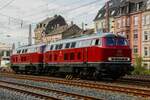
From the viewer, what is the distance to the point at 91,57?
27.7 m

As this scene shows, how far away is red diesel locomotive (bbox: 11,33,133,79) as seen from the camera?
2666 centimetres

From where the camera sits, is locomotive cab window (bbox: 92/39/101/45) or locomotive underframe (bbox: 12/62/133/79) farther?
locomotive cab window (bbox: 92/39/101/45)

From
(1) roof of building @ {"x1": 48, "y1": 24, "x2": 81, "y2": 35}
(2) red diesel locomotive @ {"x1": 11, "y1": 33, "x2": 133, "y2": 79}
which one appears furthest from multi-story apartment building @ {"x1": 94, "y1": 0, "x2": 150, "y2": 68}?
(2) red diesel locomotive @ {"x1": 11, "y1": 33, "x2": 133, "y2": 79}

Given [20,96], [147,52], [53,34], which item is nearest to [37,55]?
[20,96]

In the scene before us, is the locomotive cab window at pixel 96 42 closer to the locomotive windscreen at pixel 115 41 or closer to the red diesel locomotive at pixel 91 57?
the red diesel locomotive at pixel 91 57

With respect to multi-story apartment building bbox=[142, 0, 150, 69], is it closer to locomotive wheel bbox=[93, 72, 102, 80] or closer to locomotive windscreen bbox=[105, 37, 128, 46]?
locomotive windscreen bbox=[105, 37, 128, 46]

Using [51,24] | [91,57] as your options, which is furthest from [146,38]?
[51,24]

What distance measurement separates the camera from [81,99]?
17359 millimetres

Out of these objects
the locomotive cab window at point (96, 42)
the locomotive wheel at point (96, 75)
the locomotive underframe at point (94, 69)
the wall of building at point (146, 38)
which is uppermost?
the wall of building at point (146, 38)

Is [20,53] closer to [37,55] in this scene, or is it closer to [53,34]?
[37,55]

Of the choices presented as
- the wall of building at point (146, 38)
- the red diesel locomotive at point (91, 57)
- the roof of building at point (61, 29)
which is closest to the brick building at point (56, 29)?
the roof of building at point (61, 29)

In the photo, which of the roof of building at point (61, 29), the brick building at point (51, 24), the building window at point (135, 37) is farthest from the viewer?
the brick building at point (51, 24)

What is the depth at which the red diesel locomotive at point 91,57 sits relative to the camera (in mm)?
26656

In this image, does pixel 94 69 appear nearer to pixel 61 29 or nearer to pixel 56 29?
pixel 61 29
